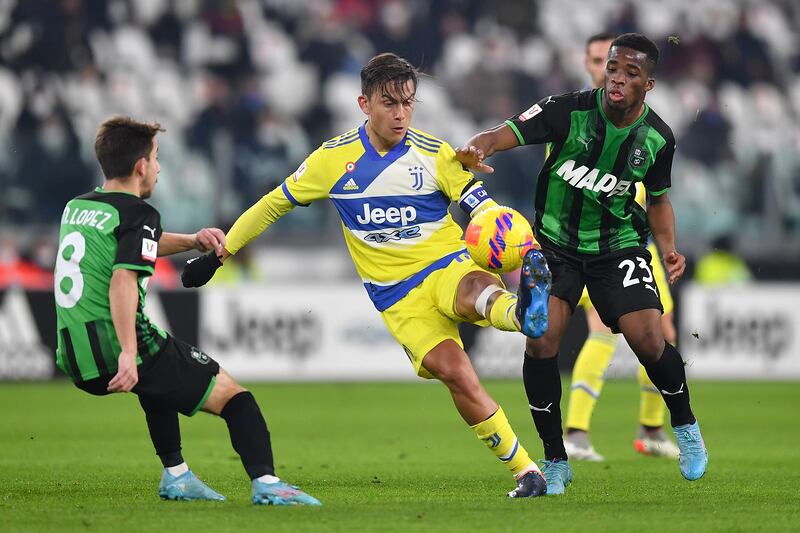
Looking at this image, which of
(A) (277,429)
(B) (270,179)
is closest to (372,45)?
(B) (270,179)

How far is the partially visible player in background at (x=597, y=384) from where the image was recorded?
28.8 feet

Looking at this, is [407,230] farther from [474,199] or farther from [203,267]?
[203,267]

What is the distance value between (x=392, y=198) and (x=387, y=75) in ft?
2.06

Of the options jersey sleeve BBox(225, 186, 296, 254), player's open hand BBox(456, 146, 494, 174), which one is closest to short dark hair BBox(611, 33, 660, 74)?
player's open hand BBox(456, 146, 494, 174)

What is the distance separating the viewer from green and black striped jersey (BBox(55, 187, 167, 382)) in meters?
5.77

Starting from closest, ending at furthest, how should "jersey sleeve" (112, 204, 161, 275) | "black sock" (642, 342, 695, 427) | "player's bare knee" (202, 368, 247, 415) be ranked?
"jersey sleeve" (112, 204, 161, 275), "player's bare knee" (202, 368, 247, 415), "black sock" (642, 342, 695, 427)

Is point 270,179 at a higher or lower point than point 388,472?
higher

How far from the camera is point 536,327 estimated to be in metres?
5.83

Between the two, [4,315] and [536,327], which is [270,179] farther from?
[536,327]

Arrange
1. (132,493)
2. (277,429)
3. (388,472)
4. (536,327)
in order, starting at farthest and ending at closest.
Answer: (277,429) → (388,472) → (132,493) → (536,327)

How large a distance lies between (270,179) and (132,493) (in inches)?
357

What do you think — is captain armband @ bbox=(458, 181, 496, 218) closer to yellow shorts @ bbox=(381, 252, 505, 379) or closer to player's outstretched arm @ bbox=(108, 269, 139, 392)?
yellow shorts @ bbox=(381, 252, 505, 379)

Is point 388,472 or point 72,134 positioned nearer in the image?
point 388,472

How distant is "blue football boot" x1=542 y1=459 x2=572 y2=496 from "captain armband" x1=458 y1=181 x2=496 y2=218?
145 centimetres
